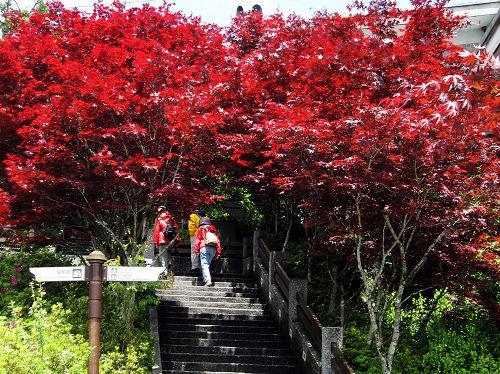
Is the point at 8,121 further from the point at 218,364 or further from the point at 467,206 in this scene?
the point at 467,206

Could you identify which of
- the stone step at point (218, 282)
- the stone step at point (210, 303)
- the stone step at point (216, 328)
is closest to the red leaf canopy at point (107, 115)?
the stone step at point (216, 328)

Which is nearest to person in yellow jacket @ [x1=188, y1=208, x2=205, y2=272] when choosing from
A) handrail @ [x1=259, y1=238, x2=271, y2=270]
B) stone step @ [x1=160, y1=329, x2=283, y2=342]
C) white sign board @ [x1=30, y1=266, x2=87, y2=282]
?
handrail @ [x1=259, y1=238, x2=271, y2=270]

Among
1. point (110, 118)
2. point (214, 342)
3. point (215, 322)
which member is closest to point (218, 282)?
point (215, 322)

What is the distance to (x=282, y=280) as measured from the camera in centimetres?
1334

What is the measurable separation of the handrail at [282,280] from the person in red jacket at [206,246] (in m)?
1.61

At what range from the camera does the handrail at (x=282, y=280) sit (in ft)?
42.4

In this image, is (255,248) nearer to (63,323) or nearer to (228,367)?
(228,367)

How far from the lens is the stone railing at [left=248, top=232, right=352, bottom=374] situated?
10.6 meters

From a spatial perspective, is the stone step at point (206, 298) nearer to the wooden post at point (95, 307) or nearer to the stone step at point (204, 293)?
the stone step at point (204, 293)

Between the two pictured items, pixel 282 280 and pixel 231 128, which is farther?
pixel 282 280

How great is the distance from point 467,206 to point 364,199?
5.14ft

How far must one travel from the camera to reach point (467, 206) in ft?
32.1

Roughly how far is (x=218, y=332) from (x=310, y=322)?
2.06 metres

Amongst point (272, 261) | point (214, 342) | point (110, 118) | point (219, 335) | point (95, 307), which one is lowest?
point (214, 342)
